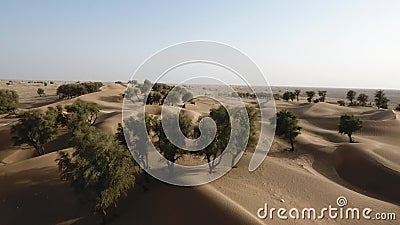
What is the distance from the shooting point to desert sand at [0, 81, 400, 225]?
2009 cm

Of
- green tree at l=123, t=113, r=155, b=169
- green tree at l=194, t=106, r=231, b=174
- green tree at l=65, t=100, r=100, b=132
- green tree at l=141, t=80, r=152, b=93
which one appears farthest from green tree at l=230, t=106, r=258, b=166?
green tree at l=141, t=80, r=152, b=93

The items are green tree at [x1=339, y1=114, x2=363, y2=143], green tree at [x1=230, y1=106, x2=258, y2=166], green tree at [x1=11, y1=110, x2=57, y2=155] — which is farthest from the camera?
green tree at [x1=339, y1=114, x2=363, y2=143]

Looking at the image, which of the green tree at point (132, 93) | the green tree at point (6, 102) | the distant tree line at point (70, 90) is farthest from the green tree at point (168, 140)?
the distant tree line at point (70, 90)

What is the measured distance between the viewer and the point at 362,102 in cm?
9912

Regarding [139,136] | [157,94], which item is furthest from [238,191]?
[157,94]

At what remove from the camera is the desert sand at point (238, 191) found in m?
20.1

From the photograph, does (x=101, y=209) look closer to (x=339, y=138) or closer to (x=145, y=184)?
(x=145, y=184)

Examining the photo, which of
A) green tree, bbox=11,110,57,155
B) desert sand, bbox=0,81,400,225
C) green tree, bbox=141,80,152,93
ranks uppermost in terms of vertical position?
green tree, bbox=141,80,152,93

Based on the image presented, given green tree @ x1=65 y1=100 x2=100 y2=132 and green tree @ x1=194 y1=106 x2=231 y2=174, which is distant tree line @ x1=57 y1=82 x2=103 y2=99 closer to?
green tree @ x1=65 y1=100 x2=100 y2=132

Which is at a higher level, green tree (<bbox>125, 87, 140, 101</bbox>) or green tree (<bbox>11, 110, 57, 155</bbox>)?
green tree (<bbox>125, 87, 140, 101</bbox>)

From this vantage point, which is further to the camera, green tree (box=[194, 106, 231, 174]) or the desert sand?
green tree (box=[194, 106, 231, 174])

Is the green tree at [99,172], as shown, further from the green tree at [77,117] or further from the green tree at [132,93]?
the green tree at [132,93]

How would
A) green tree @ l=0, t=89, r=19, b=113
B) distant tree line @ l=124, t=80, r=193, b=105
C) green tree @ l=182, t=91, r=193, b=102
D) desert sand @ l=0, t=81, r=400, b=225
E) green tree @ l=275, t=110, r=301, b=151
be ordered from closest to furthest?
desert sand @ l=0, t=81, r=400, b=225 → green tree @ l=275, t=110, r=301, b=151 → green tree @ l=0, t=89, r=19, b=113 → distant tree line @ l=124, t=80, r=193, b=105 → green tree @ l=182, t=91, r=193, b=102

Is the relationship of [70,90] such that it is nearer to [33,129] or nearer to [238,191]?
[33,129]
